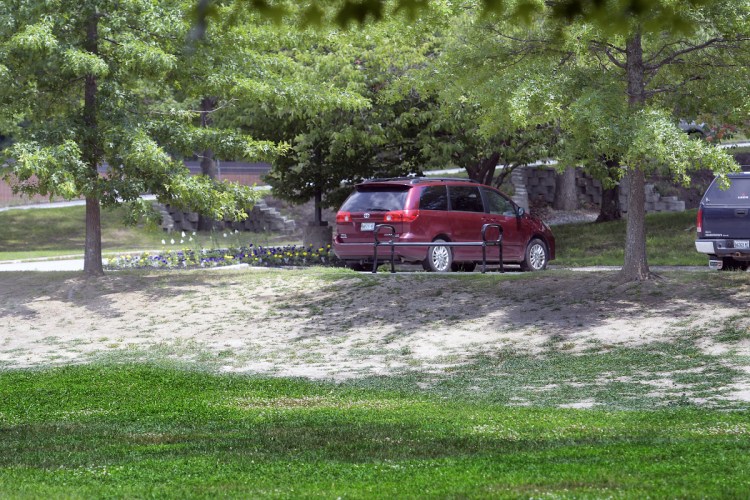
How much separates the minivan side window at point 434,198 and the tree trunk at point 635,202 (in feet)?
13.4

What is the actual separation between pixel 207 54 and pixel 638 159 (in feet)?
25.8

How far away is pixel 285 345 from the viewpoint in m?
15.9

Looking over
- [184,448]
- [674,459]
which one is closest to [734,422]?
[674,459]

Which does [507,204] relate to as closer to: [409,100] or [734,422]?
[409,100]

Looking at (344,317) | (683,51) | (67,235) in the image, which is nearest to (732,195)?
(683,51)

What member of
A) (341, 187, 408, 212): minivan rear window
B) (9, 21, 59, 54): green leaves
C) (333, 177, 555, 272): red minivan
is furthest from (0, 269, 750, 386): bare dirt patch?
(9, 21, 59, 54): green leaves

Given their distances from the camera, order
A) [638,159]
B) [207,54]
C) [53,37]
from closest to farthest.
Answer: [638,159] → [53,37] → [207,54]

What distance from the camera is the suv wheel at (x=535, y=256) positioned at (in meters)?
21.3

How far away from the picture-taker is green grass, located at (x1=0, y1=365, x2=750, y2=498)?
21.3ft

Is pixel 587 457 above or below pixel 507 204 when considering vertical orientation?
below

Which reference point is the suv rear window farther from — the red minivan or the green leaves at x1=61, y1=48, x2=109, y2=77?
the green leaves at x1=61, y1=48, x2=109, y2=77

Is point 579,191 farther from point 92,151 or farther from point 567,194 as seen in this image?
point 92,151

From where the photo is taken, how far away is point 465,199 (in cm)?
2105

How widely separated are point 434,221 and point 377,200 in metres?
1.07
